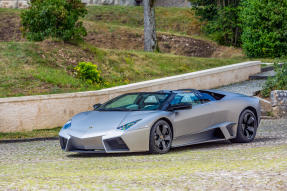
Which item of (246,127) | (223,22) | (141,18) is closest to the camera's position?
(246,127)

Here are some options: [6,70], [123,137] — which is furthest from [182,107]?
[6,70]

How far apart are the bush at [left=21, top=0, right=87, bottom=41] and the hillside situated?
584 mm

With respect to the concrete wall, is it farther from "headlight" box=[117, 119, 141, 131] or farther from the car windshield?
"headlight" box=[117, 119, 141, 131]

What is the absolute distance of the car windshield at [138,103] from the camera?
1111 cm

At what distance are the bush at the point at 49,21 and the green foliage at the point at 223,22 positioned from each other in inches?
633

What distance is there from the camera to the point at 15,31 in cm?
3559

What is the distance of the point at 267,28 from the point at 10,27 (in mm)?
16242

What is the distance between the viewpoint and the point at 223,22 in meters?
39.0

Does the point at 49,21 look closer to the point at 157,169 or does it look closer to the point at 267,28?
the point at 267,28

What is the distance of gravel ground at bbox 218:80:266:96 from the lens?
20750 millimetres

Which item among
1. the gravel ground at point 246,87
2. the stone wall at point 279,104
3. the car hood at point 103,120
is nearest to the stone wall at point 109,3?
the gravel ground at point 246,87

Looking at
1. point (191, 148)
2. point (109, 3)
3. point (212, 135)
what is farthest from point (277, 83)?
point (109, 3)

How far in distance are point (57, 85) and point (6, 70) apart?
1.93 metres

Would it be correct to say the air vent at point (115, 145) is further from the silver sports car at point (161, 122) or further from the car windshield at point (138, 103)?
the car windshield at point (138, 103)
